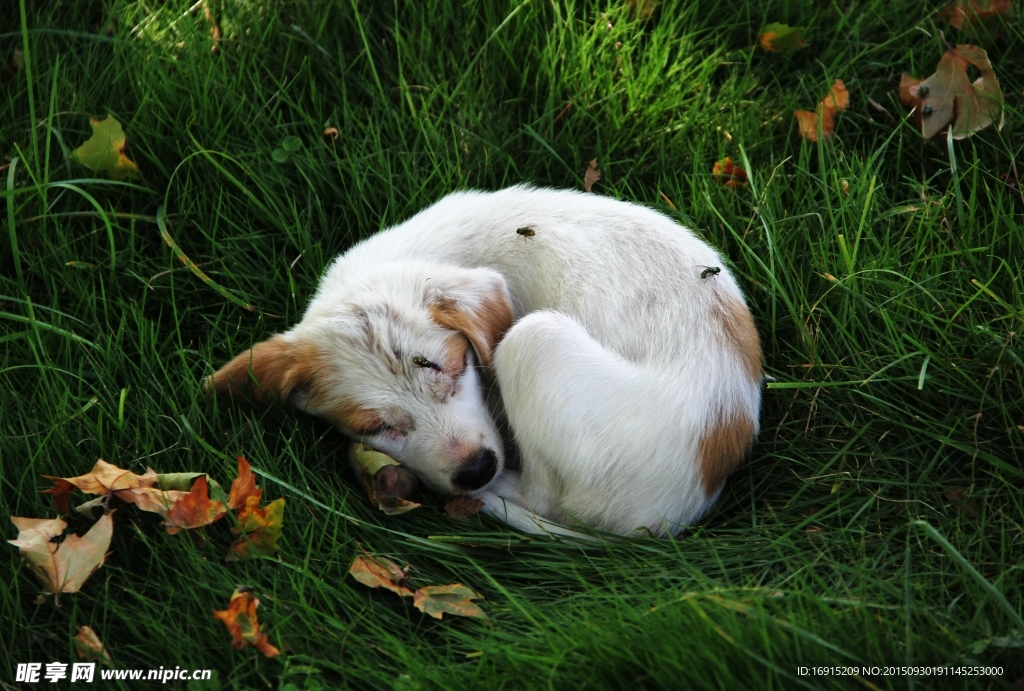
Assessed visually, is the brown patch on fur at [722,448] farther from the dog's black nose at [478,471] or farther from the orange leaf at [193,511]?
the orange leaf at [193,511]

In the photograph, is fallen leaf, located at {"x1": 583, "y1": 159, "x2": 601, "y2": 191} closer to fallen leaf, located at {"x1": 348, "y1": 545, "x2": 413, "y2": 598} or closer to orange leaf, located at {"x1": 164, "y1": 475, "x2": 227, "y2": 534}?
fallen leaf, located at {"x1": 348, "y1": 545, "x2": 413, "y2": 598}

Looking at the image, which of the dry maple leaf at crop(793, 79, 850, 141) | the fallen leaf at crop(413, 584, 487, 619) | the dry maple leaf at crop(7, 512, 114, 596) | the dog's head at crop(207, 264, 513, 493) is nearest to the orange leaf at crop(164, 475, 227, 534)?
the dry maple leaf at crop(7, 512, 114, 596)

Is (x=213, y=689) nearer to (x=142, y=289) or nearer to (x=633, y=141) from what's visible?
(x=142, y=289)

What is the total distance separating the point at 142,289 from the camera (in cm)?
362

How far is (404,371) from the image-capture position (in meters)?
3.03

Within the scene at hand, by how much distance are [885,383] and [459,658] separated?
1.76 metres

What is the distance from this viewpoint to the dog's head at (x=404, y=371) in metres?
2.97

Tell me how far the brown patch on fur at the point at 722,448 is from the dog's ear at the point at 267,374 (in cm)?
142

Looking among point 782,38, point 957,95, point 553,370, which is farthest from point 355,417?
point 957,95

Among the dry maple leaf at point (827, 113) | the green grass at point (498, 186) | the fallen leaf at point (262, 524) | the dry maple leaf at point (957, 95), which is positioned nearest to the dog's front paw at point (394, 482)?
the green grass at point (498, 186)

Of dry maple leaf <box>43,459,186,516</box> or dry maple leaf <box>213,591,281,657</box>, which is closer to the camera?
dry maple leaf <box>213,591,281,657</box>

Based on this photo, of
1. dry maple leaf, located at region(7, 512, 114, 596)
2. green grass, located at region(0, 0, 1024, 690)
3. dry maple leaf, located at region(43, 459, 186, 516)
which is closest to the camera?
green grass, located at region(0, 0, 1024, 690)

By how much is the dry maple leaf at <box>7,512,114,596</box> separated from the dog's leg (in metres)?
1.39

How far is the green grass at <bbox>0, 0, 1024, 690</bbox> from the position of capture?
8.00 feet
